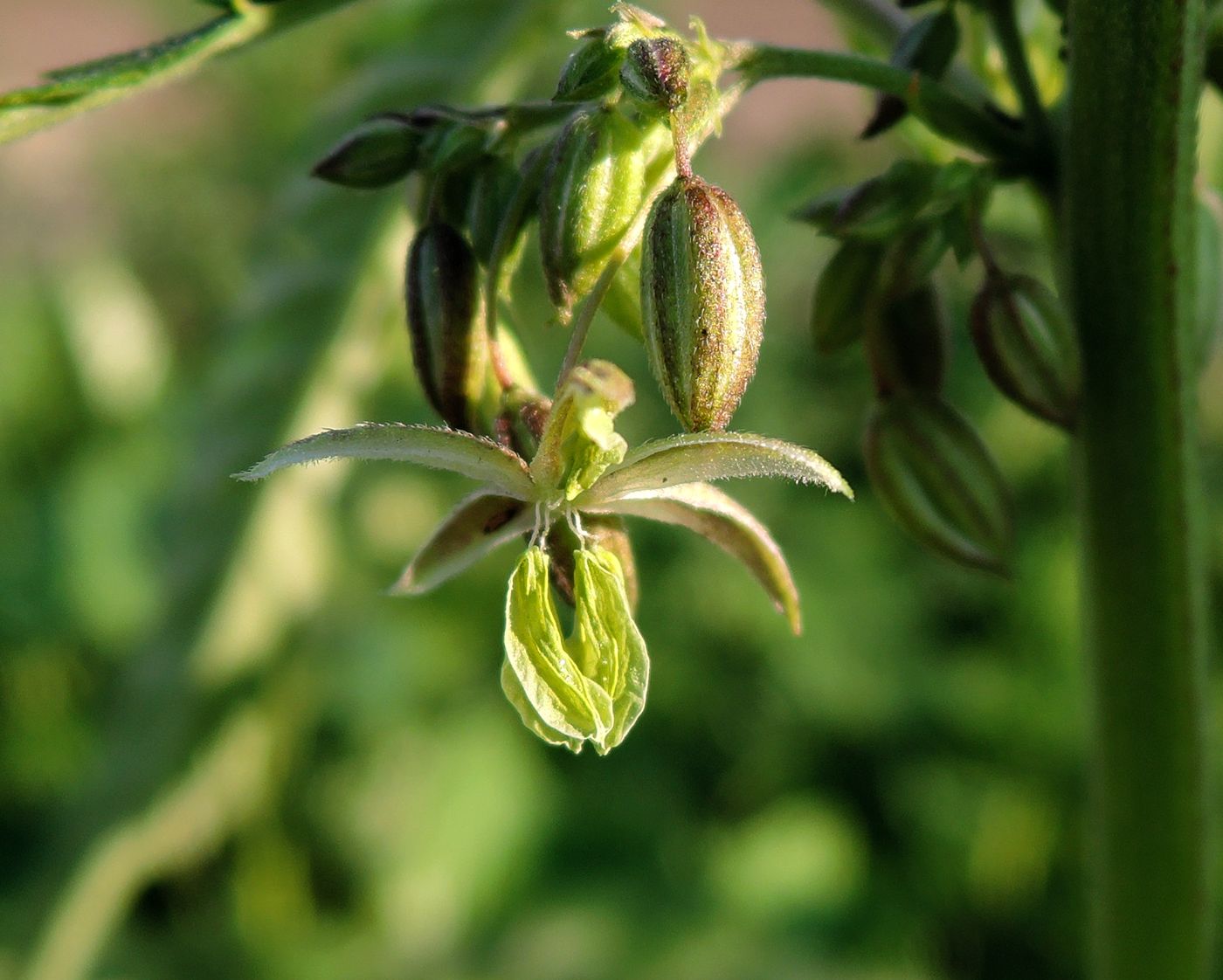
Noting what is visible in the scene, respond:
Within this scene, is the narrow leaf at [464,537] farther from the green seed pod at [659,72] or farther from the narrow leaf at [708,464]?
the green seed pod at [659,72]

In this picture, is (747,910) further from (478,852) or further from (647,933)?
(478,852)

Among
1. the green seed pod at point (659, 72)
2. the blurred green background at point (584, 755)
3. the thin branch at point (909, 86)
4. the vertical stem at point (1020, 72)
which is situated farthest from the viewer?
the blurred green background at point (584, 755)

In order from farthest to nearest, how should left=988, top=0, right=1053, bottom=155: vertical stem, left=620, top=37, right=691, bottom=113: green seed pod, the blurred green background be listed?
the blurred green background
left=988, top=0, right=1053, bottom=155: vertical stem
left=620, top=37, right=691, bottom=113: green seed pod

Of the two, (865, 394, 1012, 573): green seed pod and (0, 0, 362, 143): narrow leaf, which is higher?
(0, 0, 362, 143): narrow leaf

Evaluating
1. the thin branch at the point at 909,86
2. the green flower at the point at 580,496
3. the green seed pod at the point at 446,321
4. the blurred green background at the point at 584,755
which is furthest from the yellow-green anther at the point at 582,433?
the blurred green background at the point at 584,755

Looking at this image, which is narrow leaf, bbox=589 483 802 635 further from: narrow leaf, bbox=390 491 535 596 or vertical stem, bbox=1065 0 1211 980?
vertical stem, bbox=1065 0 1211 980

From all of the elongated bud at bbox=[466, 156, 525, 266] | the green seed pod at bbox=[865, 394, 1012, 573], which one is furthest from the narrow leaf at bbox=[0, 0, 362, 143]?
the green seed pod at bbox=[865, 394, 1012, 573]

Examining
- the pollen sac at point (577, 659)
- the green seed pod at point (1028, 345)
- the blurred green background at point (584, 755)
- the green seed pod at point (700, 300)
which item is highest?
the green seed pod at point (700, 300)
